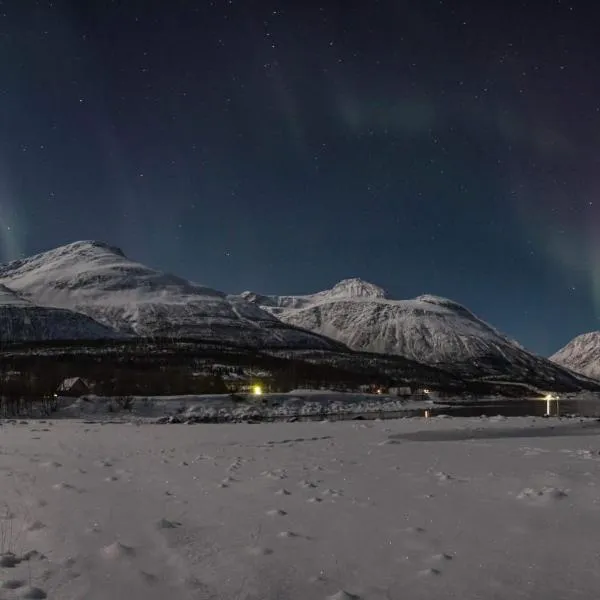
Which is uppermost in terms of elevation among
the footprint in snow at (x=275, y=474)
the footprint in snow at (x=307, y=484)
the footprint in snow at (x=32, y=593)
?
the footprint in snow at (x=32, y=593)

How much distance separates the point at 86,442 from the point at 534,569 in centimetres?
2692

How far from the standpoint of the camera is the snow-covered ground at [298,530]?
8.14 meters

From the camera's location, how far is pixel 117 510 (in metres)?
12.5

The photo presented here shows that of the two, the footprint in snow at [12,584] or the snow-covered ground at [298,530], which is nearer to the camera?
the footprint in snow at [12,584]

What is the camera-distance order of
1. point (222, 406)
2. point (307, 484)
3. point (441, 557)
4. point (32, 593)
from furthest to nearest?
point (222, 406), point (307, 484), point (441, 557), point (32, 593)

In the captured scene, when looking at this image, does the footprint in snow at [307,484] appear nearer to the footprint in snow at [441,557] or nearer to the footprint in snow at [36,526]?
the footprint in snow at [441,557]

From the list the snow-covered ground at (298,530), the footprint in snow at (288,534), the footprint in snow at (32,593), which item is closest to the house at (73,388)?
the snow-covered ground at (298,530)

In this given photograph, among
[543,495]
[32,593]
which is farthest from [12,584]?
[543,495]

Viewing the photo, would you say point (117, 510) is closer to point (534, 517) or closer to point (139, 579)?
point (139, 579)

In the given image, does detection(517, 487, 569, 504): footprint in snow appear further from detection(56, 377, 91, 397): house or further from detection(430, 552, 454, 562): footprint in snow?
detection(56, 377, 91, 397): house

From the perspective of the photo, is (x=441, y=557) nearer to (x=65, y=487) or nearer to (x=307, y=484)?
(x=307, y=484)

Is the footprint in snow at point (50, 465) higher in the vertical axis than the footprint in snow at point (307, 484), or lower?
lower

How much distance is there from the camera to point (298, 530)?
1108 centimetres

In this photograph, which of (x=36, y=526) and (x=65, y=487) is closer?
(x=36, y=526)
